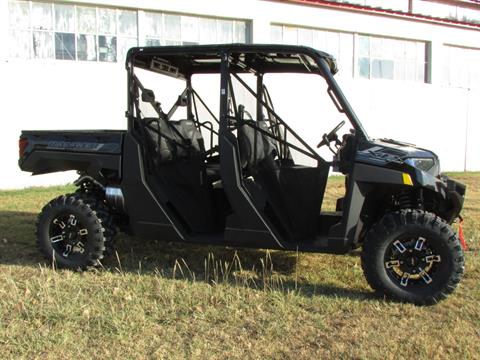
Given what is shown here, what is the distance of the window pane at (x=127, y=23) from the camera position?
14.6 metres

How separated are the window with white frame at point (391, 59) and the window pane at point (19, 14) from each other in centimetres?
1058

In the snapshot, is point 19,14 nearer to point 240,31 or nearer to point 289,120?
point 240,31

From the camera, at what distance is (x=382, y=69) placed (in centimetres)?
1917

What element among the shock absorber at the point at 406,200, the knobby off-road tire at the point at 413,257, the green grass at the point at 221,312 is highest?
the shock absorber at the point at 406,200

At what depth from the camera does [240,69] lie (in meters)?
5.05

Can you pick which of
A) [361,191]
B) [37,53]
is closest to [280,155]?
[361,191]

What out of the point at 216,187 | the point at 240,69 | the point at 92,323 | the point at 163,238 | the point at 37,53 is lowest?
the point at 92,323

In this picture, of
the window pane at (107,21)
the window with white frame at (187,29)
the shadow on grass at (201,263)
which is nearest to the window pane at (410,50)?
the window with white frame at (187,29)

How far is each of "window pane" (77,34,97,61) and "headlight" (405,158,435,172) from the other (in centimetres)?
1164

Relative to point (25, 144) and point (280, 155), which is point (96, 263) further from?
point (280, 155)

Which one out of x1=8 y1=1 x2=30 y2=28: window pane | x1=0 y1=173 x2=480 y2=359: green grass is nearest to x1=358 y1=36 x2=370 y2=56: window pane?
x1=8 y1=1 x2=30 y2=28: window pane

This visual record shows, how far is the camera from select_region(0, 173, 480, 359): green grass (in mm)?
3373

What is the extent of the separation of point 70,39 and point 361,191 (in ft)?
38.5

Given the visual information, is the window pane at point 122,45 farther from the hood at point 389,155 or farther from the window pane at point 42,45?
the hood at point 389,155
